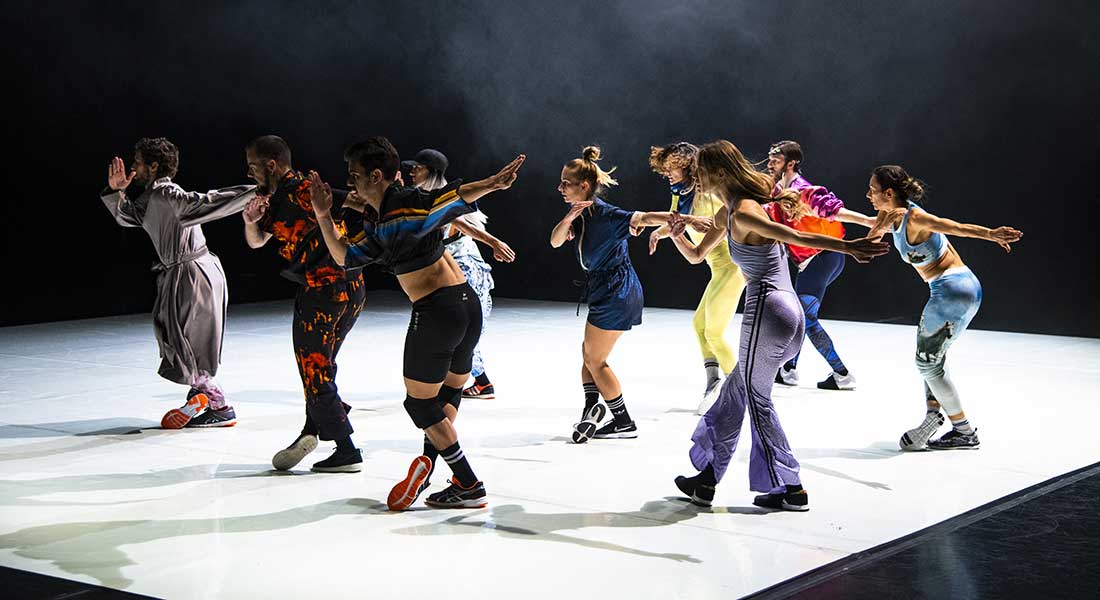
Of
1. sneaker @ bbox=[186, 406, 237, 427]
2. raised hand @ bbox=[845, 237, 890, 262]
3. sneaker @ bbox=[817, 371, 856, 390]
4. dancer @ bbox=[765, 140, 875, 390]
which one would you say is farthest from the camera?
sneaker @ bbox=[817, 371, 856, 390]

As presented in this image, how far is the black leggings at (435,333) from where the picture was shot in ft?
14.5

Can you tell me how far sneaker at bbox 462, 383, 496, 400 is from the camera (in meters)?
7.00

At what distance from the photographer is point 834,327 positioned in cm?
1028

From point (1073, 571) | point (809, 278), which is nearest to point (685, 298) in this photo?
point (809, 278)

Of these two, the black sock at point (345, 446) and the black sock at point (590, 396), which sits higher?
the black sock at point (590, 396)

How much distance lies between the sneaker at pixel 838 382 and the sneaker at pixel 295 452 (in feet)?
11.0

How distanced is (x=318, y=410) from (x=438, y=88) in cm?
796

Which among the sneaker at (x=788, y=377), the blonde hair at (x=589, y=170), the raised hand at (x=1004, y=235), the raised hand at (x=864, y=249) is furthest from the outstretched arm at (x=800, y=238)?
the sneaker at (x=788, y=377)

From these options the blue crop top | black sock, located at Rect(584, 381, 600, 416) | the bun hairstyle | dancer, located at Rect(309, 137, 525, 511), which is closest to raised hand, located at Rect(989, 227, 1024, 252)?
the blue crop top

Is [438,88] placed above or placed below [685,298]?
above

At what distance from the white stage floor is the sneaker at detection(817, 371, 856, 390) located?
4.3 inches

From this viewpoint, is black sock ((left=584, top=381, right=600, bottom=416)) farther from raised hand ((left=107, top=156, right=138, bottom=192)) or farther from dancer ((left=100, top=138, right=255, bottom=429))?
raised hand ((left=107, top=156, right=138, bottom=192))

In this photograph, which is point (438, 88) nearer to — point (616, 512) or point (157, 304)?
point (157, 304)

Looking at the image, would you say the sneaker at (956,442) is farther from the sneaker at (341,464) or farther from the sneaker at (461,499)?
the sneaker at (341,464)
